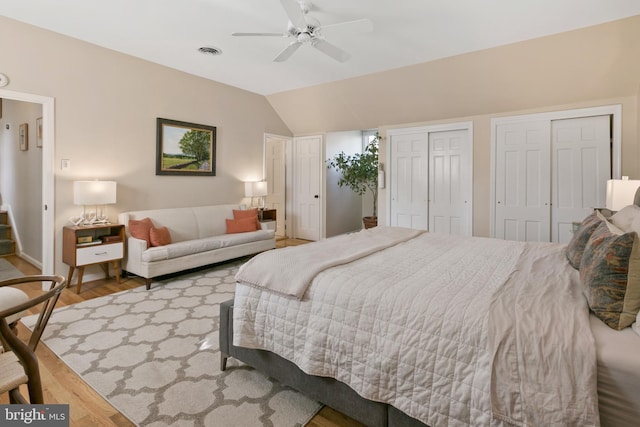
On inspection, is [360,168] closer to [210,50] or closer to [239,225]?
[239,225]

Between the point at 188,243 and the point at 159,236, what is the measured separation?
0.33 m

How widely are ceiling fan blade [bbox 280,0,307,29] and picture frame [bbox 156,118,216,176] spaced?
2.70m

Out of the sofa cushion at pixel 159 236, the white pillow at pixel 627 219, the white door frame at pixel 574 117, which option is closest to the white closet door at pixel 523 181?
the white door frame at pixel 574 117

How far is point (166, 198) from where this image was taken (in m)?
4.74

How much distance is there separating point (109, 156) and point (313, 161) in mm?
3565

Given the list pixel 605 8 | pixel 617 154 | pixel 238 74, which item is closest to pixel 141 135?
pixel 238 74

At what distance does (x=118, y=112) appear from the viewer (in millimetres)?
4176

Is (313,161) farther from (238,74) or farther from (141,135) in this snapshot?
(141,135)

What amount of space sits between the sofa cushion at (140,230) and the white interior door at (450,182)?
4.12m

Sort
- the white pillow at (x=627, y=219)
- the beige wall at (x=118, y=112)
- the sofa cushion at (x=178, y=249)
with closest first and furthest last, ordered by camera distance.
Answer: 1. the white pillow at (x=627, y=219)
2. the beige wall at (x=118, y=112)
3. the sofa cushion at (x=178, y=249)

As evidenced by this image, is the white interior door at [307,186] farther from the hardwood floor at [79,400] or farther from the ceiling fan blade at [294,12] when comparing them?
the hardwood floor at [79,400]

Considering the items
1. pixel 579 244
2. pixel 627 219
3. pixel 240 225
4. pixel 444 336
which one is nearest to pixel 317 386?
pixel 444 336

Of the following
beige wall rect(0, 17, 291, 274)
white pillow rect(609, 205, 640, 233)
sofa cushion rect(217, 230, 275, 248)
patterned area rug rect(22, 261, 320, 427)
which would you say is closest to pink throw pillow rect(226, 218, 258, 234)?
sofa cushion rect(217, 230, 275, 248)

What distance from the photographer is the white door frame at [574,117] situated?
4.03 meters
